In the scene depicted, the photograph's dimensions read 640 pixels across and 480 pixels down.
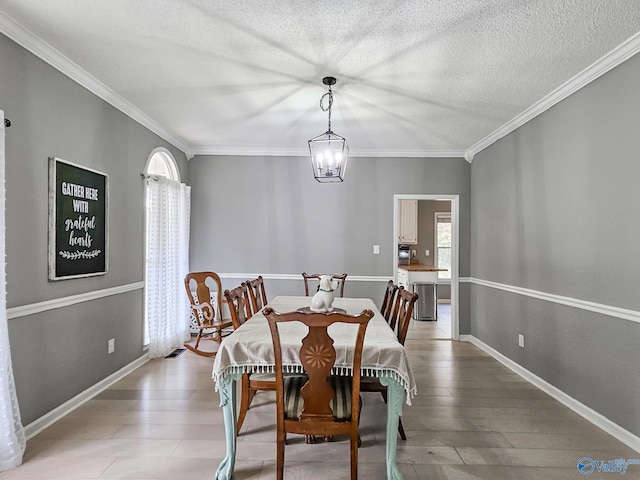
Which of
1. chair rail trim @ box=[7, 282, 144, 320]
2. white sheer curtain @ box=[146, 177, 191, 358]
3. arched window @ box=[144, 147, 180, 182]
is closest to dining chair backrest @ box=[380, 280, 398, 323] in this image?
chair rail trim @ box=[7, 282, 144, 320]

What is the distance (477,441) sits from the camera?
248cm

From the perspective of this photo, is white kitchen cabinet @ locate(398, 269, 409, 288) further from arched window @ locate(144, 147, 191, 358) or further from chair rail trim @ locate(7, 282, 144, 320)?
chair rail trim @ locate(7, 282, 144, 320)

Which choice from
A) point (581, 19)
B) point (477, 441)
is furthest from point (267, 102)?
point (477, 441)

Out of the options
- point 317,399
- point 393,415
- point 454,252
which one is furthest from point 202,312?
point 454,252

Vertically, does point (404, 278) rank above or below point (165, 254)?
below

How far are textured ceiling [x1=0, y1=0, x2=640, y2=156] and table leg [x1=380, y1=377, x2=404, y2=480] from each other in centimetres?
196

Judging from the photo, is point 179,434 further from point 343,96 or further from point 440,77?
point 440,77

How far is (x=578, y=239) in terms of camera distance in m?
3.01

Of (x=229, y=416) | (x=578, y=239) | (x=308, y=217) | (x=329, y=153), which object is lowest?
(x=229, y=416)

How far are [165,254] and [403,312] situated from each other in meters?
3.02

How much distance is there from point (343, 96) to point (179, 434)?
113 inches

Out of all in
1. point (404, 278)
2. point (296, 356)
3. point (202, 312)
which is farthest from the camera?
point (404, 278)

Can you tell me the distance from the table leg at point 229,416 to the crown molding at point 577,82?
304 centimetres

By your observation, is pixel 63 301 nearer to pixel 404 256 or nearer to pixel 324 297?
pixel 324 297
